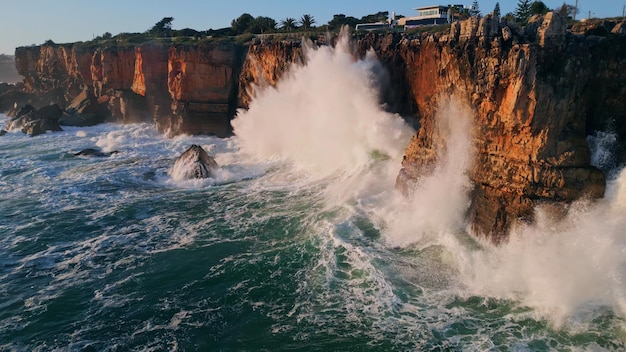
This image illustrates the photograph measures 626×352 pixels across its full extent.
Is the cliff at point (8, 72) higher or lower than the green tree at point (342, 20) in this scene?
lower

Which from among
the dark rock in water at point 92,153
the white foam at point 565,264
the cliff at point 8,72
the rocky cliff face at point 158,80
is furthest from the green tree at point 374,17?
the cliff at point 8,72

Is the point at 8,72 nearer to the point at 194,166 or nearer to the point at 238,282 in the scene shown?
the point at 194,166

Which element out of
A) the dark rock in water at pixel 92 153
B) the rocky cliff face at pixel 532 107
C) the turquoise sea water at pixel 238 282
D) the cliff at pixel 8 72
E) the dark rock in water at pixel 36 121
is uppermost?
the cliff at pixel 8 72

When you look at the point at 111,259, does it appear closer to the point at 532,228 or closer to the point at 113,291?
the point at 113,291

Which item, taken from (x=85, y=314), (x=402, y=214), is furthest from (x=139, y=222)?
(x=402, y=214)

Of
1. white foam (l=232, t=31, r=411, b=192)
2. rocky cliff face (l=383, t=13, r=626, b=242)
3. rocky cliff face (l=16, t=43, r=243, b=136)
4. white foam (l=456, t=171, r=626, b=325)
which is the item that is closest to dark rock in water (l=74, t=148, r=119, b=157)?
rocky cliff face (l=16, t=43, r=243, b=136)

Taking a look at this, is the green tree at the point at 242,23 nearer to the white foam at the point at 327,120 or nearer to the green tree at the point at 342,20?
the green tree at the point at 342,20
